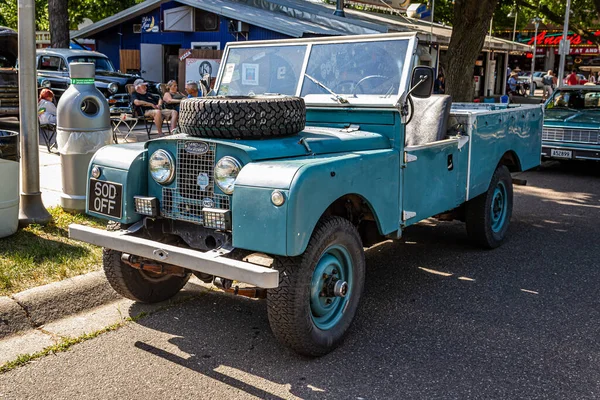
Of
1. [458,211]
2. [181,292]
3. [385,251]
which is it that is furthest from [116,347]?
[458,211]

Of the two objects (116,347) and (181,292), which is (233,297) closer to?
(181,292)

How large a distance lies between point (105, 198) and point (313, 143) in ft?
4.92

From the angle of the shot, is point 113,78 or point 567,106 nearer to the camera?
point 567,106

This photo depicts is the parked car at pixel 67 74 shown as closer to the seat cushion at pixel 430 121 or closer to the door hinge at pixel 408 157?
the seat cushion at pixel 430 121

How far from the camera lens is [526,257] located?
6496 millimetres

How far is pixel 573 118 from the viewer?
482 inches

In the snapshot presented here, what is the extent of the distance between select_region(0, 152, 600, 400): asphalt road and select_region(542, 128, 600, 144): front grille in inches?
245

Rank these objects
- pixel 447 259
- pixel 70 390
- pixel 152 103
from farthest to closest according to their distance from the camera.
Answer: pixel 152 103 < pixel 447 259 < pixel 70 390

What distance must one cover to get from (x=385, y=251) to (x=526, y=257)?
1.43 metres

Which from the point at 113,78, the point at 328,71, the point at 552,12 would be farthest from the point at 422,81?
the point at 552,12

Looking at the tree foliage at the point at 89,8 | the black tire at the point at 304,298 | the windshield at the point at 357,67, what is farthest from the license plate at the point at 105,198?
the tree foliage at the point at 89,8

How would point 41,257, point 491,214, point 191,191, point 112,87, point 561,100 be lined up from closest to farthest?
point 191,191 < point 41,257 < point 491,214 < point 561,100 < point 112,87

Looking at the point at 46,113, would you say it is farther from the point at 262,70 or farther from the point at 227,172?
the point at 227,172

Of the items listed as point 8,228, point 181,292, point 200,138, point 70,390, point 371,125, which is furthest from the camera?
point 8,228
